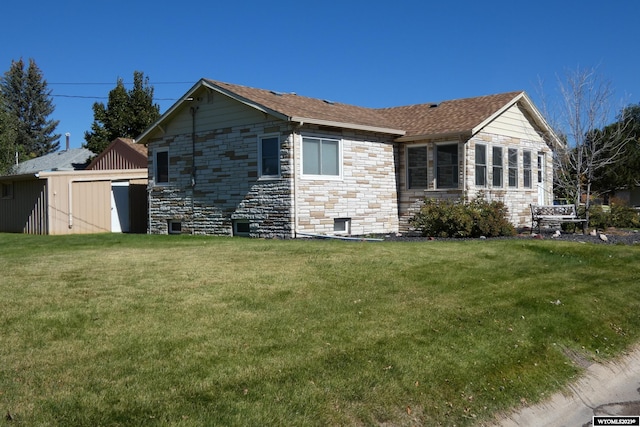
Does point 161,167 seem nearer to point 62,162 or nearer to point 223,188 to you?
point 223,188

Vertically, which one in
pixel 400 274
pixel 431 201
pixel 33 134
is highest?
pixel 33 134

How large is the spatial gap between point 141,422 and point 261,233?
42.7 ft

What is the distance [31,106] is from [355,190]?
187ft

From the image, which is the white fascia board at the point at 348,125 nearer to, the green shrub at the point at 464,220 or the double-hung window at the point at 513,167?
the green shrub at the point at 464,220

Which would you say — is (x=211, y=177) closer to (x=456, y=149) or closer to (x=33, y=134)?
(x=456, y=149)

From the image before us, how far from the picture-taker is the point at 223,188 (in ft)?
59.4

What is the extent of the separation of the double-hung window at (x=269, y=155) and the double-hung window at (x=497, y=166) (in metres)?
7.70

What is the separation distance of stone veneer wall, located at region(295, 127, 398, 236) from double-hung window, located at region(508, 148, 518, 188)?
441 cm

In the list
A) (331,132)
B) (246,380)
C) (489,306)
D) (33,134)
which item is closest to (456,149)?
(331,132)

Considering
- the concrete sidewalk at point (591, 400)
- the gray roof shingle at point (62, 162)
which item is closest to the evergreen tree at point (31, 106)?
the gray roof shingle at point (62, 162)

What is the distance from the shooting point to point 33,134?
6419 cm

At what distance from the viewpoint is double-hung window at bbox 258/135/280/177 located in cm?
1675

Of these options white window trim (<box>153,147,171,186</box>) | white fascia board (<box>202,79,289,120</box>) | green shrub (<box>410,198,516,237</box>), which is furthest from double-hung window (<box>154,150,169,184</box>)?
green shrub (<box>410,198,516,237</box>)

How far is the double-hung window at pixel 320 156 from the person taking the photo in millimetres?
16750
